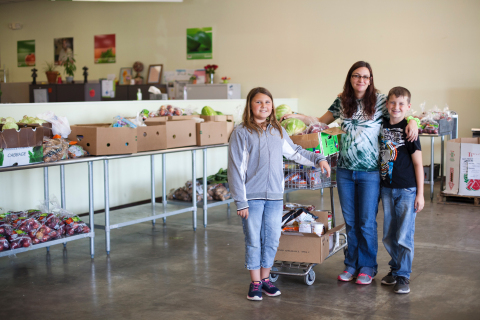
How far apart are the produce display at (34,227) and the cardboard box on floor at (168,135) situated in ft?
2.97

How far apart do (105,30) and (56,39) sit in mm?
1484

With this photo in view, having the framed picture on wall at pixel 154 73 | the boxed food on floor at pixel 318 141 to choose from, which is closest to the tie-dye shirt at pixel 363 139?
the boxed food on floor at pixel 318 141

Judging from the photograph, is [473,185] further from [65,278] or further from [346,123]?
[65,278]

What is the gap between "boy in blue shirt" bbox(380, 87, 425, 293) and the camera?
3.26 metres

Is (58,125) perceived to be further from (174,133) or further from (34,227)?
(174,133)

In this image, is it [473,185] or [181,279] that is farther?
[473,185]

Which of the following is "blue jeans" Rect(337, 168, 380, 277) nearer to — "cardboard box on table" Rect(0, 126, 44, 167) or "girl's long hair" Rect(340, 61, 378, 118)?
"girl's long hair" Rect(340, 61, 378, 118)

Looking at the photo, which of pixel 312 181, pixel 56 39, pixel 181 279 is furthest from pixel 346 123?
pixel 56 39

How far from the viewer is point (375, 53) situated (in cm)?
917

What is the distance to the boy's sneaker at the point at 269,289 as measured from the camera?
3.35 meters

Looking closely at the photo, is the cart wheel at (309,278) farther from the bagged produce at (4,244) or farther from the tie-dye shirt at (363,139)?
the bagged produce at (4,244)

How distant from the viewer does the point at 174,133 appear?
16.3 ft

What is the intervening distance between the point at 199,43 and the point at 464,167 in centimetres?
646

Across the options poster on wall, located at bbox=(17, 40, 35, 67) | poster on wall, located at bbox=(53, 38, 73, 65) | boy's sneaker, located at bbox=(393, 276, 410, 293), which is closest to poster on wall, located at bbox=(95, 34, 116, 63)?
poster on wall, located at bbox=(53, 38, 73, 65)
